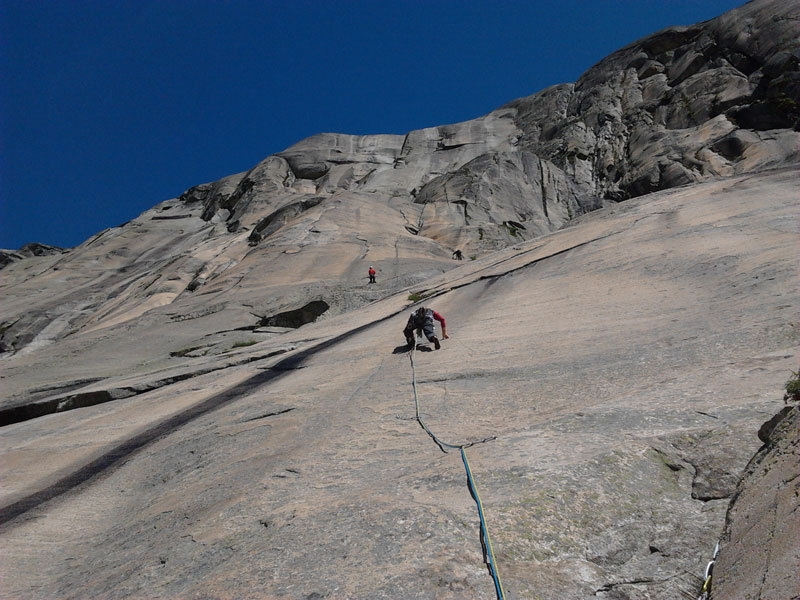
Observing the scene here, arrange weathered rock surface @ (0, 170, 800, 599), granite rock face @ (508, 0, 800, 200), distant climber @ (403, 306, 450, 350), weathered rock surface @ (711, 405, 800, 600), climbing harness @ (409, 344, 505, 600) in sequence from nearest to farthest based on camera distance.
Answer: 1. weathered rock surface @ (711, 405, 800, 600)
2. climbing harness @ (409, 344, 505, 600)
3. weathered rock surface @ (0, 170, 800, 599)
4. distant climber @ (403, 306, 450, 350)
5. granite rock face @ (508, 0, 800, 200)

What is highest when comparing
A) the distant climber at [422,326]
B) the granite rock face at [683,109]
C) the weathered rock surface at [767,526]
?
the granite rock face at [683,109]

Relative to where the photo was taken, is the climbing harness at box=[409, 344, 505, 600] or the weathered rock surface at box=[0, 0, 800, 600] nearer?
the climbing harness at box=[409, 344, 505, 600]

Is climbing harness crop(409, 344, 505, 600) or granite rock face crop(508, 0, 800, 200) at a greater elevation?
granite rock face crop(508, 0, 800, 200)

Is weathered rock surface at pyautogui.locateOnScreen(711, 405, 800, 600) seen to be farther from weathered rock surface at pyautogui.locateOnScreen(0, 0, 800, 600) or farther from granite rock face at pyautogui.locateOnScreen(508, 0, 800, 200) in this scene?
granite rock face at pyautogui.locateOnScreen(508, 0, 800, 200)

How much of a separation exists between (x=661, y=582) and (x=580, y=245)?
15.3 meters

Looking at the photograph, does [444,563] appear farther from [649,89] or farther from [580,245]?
[649,89]

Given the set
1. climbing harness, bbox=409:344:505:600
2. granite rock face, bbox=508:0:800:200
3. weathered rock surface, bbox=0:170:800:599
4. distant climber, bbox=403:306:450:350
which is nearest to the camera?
climbing harness, bbox=409:344:505:600

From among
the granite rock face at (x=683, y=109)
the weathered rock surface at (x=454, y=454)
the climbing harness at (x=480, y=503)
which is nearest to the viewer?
the climbing harness at (x=480, y=503)

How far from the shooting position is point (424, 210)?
4728 centimetres

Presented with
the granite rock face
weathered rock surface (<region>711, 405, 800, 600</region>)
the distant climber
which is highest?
the granite rock face

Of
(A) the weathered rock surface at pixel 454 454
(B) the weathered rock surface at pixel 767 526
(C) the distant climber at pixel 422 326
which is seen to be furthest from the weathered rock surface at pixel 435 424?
(C) the distant climber at pixel 422 326

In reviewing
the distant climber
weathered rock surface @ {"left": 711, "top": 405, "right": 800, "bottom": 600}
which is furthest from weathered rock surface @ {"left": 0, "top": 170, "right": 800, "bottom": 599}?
the distant climber

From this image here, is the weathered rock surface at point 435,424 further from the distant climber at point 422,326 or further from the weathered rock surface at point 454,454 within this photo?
the distant climber at point 422,326

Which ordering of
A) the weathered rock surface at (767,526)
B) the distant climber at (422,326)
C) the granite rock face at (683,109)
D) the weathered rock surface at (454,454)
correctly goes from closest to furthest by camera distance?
the weathered rock surface at (767,526), the weathered rock surface at (454,454), the distant climber at (422,326), the granite rock face at (683,109)
